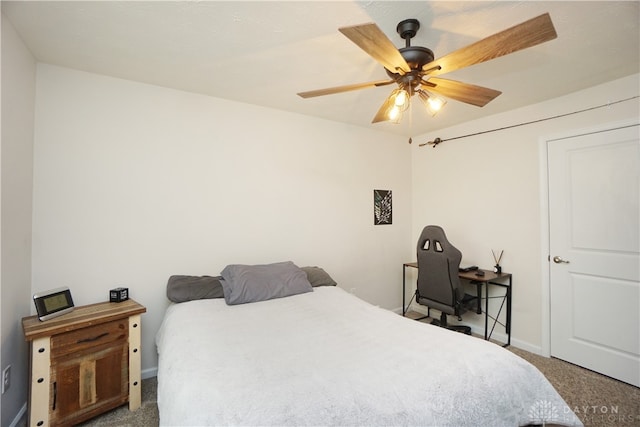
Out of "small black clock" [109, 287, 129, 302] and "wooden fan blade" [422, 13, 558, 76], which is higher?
"wooden fan blade" [422, 13, 558, 76]

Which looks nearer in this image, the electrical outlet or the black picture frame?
the electrical outlet

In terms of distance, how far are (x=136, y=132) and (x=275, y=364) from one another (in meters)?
2.17

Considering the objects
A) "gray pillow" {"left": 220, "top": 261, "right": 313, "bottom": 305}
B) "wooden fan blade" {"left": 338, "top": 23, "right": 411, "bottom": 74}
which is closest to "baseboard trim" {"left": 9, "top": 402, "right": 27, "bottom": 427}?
"gray pillow" {"left": 220, "top": 261, "right": 313, "bottom": 305}

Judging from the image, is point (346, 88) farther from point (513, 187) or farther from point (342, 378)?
point (513, 187)

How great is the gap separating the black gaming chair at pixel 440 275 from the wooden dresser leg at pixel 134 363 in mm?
2548

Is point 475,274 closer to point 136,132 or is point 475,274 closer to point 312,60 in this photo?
point 312,60

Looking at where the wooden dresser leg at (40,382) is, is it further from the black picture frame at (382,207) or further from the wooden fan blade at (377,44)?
the black picture frame at (382,207)

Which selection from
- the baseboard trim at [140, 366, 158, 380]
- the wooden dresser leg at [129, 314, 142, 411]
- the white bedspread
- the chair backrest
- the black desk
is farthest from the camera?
the black desk

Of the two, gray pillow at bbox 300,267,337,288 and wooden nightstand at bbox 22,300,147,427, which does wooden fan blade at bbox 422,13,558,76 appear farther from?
wooden nightstand at bbox 22,300,147,427

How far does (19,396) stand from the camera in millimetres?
1806

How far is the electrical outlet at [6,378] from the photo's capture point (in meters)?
1.62

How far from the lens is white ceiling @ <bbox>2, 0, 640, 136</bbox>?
1525 millimetres

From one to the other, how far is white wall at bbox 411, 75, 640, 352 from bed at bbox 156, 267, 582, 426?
73.4 inches

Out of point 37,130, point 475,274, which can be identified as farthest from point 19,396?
point 475,274
